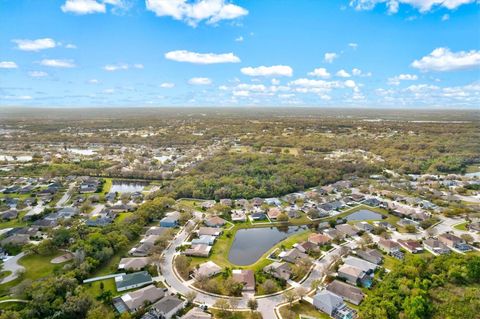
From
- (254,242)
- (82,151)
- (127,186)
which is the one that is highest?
(82,151)

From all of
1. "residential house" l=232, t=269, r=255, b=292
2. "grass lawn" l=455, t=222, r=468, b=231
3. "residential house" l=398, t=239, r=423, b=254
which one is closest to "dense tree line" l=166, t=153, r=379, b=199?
"residential house" l=398, t=239, r=423, b=254

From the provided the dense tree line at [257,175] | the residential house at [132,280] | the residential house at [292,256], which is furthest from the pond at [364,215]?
the residential house at [132,280]

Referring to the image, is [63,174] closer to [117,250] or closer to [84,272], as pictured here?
[117,250]

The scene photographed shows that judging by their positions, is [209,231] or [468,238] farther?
[209,231]

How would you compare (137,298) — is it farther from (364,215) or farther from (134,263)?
(364,215)

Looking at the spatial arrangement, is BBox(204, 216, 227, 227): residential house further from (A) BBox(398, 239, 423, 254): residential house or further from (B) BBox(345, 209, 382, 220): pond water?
(A) BBox(398, 239, 423, 254): residential house

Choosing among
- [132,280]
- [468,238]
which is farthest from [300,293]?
[468,238]

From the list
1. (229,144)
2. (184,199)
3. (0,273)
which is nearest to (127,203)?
(184,199)

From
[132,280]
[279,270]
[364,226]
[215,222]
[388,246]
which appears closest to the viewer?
[132,280]
